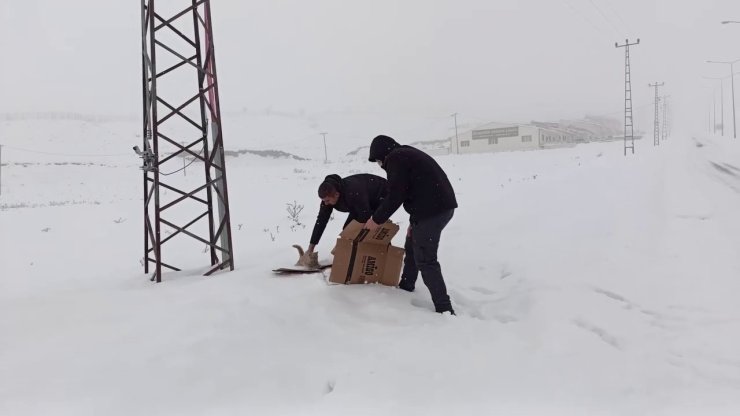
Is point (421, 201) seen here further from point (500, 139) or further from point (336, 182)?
point (500, 139)

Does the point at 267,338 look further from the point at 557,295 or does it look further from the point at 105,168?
the point at 105,168

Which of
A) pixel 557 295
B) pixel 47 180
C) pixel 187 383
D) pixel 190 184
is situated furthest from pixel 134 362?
pixel 47 180

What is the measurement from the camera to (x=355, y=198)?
470 cm

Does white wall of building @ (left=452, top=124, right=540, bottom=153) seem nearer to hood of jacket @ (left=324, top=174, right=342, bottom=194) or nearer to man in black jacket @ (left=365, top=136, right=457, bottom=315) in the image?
hood of jacket @ (left=324, top=174, right=342, bottom=194)

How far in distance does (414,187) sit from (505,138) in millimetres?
51424

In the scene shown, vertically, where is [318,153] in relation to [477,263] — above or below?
above

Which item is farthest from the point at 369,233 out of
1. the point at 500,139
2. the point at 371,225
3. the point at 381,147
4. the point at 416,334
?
the point at 500,139

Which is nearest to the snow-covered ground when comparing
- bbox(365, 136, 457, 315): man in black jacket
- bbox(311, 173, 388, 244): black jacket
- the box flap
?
bbox(365, 136, 457, 315): man in black jacket

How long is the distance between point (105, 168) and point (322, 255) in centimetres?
3822

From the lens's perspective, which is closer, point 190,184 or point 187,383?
point 187,383

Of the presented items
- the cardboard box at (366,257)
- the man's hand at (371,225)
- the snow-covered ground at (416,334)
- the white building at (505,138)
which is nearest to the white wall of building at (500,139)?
the white building at (505,138)

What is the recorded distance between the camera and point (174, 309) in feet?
13.3

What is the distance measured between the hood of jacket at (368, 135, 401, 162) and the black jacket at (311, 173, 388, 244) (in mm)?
469

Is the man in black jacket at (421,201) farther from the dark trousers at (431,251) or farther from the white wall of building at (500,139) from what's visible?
the white wall of building at (500,139)
